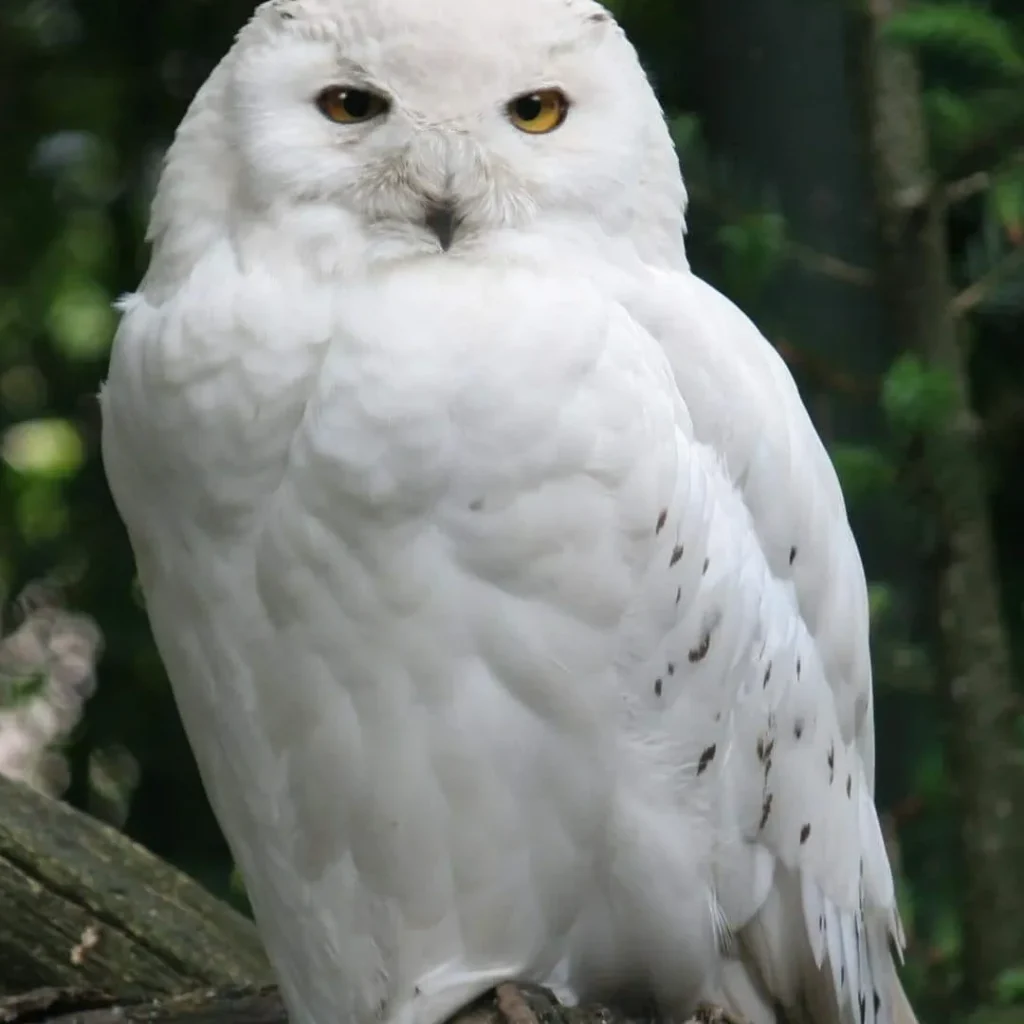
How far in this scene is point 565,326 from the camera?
126cm

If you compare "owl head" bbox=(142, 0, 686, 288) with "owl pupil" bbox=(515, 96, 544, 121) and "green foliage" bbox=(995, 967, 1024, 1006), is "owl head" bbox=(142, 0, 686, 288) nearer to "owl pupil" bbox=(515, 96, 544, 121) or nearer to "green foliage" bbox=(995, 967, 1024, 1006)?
"owl pupil" bbox=(515, 96, 544, 121)

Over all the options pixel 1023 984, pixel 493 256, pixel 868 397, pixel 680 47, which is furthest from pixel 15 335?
pixel 1023 984

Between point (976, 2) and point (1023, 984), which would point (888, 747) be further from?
point (976, 2)

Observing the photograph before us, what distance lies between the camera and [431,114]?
127cm

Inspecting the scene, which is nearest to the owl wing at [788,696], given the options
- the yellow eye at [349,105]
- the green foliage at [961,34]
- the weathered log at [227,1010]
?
the weathered log at [227,1010]

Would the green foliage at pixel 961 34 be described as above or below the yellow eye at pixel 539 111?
below

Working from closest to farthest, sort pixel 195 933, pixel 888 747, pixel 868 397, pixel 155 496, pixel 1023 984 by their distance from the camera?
pixel 155 496 → pixel 1023 984 → pixel 195 933 → pixel 868 397 → pixel 888 747

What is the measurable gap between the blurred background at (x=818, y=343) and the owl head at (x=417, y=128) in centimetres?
57

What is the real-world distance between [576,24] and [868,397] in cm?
88

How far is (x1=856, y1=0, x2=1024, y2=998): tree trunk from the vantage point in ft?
6.57

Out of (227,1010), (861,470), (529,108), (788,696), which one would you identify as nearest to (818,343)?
(861,470)

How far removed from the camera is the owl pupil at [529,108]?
4.27 feet

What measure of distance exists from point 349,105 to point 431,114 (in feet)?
0.23

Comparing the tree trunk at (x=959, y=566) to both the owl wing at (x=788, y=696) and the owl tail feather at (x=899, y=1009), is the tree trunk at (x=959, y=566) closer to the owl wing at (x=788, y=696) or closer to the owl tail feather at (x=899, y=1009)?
the owl tail feather at (x=899, y=1009)
